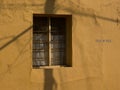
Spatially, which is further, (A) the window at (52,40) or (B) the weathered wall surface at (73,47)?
(A) the window at (52,40)

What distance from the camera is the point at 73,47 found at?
859 cm

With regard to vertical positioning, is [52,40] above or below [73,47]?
above

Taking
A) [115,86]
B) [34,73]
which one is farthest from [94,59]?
[34,73]

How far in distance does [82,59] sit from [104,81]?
2.54 ft

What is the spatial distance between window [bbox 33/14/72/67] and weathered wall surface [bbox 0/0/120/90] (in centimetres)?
26

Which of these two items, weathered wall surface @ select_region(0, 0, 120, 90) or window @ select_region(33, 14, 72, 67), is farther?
window @ select_region(33, 14, 72, 67)

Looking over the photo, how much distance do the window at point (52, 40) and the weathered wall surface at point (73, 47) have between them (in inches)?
10.2

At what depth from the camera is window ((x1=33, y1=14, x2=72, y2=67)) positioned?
866cm

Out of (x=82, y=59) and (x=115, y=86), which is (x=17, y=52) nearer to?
(x=82, y=59)

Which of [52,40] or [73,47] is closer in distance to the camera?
[73,47]

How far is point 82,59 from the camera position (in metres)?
8.66

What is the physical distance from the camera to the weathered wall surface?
8211mm

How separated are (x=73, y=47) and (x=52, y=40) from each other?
540 mm

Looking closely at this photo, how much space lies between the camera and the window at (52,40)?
8.66 meters
